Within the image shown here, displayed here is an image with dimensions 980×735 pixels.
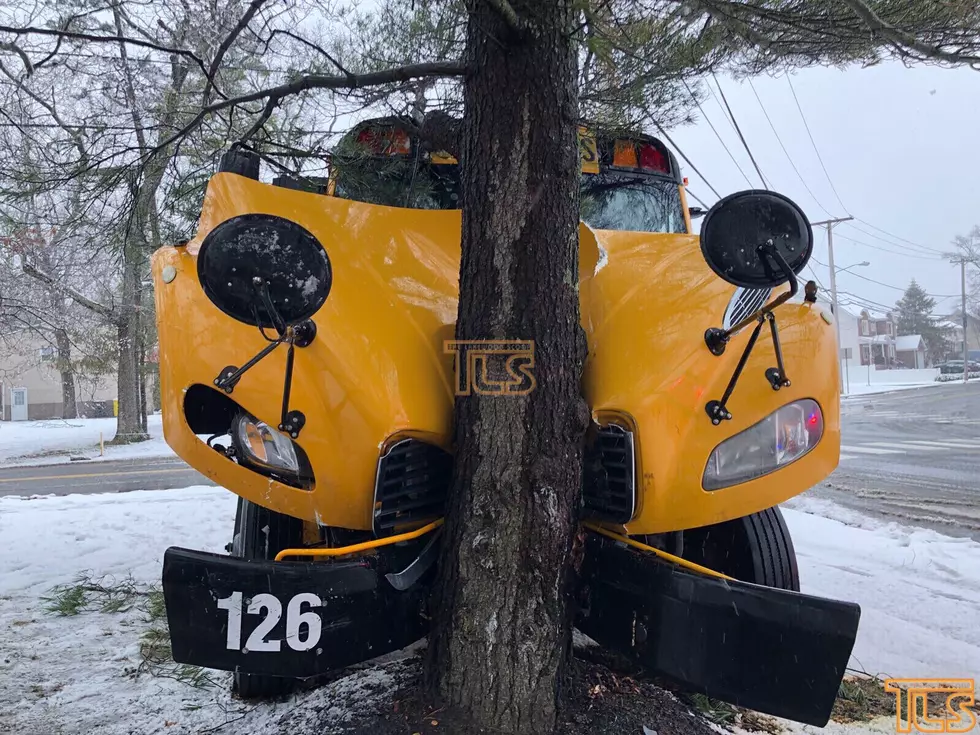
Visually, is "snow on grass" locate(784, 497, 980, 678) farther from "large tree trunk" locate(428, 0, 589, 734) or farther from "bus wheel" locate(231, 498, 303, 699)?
"bus wheel" locate(231, 498, 303, 699)

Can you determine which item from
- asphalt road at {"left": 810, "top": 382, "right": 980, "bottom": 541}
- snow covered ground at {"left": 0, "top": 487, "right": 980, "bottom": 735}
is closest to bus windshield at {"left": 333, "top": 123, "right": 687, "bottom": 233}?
snow covered ground at {"left": 0, "top": 487, "right": 980, "bottom": 735}

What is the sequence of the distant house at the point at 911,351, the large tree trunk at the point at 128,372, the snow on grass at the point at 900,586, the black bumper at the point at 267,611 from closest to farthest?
1. the black bumper at the point at 267,611
2. the snow on grass at the point at 900,586
3. the large tree trunk at the point at 128,372
4. the distant house at the point at 911,351

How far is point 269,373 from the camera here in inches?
78.8

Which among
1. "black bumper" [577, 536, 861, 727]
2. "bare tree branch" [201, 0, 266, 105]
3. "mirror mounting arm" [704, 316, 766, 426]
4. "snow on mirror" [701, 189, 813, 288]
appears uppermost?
"bare tree branch" [201, 0, 266, 105]

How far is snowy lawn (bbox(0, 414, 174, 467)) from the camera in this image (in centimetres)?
1554

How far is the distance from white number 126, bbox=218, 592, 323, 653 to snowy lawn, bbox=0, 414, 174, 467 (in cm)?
1248

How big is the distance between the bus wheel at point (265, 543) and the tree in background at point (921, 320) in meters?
83.0

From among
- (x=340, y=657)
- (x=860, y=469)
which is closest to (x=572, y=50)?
(x=340, y=657)

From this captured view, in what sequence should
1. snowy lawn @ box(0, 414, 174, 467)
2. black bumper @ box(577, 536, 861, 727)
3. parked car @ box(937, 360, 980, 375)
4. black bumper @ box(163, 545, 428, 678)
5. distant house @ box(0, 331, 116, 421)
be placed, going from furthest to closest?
1. parked car @ box(937, 360, 980, 375)
2. distant house @ box(0, 331, 116, 421)
3. snowy lawn @ box(0, 414, 174, 467)
4. black bumper @ box(163, 545, 428, 678)
5. black bumper @ box(577, 536, 861, 727)

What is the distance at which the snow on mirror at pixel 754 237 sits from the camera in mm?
1874

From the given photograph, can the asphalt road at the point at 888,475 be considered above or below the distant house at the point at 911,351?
below

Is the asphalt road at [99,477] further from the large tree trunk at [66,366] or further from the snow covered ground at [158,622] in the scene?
the snow covered ground at [158,622]

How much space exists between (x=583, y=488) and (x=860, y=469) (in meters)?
9.89

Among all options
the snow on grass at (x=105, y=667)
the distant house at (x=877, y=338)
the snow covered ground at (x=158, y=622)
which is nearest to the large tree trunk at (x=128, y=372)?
the snow covered ground at (x=158, y=622)
